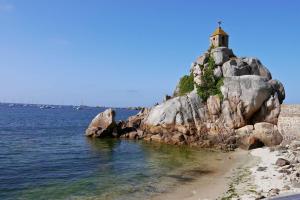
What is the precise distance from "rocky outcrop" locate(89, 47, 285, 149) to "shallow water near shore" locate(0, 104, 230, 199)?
3487 mm

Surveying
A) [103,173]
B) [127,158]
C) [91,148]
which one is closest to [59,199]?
[103,173]

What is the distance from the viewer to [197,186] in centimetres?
2208

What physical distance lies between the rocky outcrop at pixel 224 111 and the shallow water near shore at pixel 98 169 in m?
3.49

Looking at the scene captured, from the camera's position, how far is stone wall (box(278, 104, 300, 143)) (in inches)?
1369

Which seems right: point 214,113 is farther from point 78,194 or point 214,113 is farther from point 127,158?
point 78,194

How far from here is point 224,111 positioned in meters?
41.0

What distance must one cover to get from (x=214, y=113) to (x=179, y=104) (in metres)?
4.63

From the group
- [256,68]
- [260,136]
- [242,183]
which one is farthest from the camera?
[256,68]

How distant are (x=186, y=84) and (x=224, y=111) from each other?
10622mm

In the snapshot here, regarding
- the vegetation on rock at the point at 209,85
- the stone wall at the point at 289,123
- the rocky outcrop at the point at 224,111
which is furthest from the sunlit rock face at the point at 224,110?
the stone wall at the point at 289,123

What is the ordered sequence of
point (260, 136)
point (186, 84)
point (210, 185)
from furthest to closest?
point (186, 84) → point (260, 136) → point (210, 185)

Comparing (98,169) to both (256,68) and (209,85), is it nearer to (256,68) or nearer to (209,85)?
(209,85)

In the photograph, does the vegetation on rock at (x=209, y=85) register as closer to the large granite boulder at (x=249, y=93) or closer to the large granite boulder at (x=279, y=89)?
the large granite boulder at (x=249, y=93)

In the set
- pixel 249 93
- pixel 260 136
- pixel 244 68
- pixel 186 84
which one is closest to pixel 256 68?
pixel 244 68
